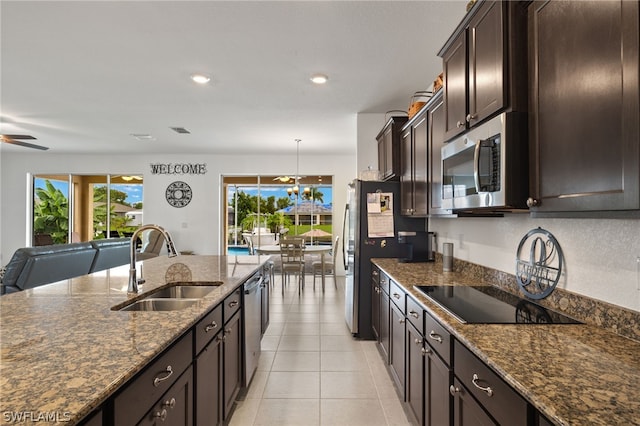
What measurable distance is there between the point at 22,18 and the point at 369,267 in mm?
3459

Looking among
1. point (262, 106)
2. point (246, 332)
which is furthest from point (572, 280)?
point (262, 106)

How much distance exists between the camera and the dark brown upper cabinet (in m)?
1.35

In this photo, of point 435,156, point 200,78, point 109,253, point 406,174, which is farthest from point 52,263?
point 435,156

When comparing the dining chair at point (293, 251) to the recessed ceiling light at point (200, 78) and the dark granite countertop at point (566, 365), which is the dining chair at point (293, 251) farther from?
the dark granite countertop at point (566, 365)

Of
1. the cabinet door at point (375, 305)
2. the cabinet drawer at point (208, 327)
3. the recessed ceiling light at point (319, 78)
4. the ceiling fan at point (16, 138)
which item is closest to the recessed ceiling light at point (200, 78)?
the recessed ceiling light at point (319, 78)

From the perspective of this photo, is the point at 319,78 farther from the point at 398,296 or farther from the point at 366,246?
the point at 398,296

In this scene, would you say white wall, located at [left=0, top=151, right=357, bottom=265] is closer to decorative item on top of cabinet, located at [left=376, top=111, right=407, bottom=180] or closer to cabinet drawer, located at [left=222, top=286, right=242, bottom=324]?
decorative item on top of cabinet, located at [left=376, top=111, right=407, bottom=180]

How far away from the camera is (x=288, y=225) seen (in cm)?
815

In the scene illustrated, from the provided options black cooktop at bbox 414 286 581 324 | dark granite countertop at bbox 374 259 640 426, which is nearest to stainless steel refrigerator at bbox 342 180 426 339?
black cooktop at bbox 414 286 581 324

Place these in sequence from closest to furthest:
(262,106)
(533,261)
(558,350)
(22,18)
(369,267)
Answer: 1. (558,350)
2. (533,261)
3. (22,18)
4. (369,267)
5. (262,106)

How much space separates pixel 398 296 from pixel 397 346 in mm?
360

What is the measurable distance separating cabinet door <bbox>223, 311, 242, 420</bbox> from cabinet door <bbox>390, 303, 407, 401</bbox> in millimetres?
1078

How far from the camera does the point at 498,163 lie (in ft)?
4.60

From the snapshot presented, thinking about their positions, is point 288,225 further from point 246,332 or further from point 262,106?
point 246,332
